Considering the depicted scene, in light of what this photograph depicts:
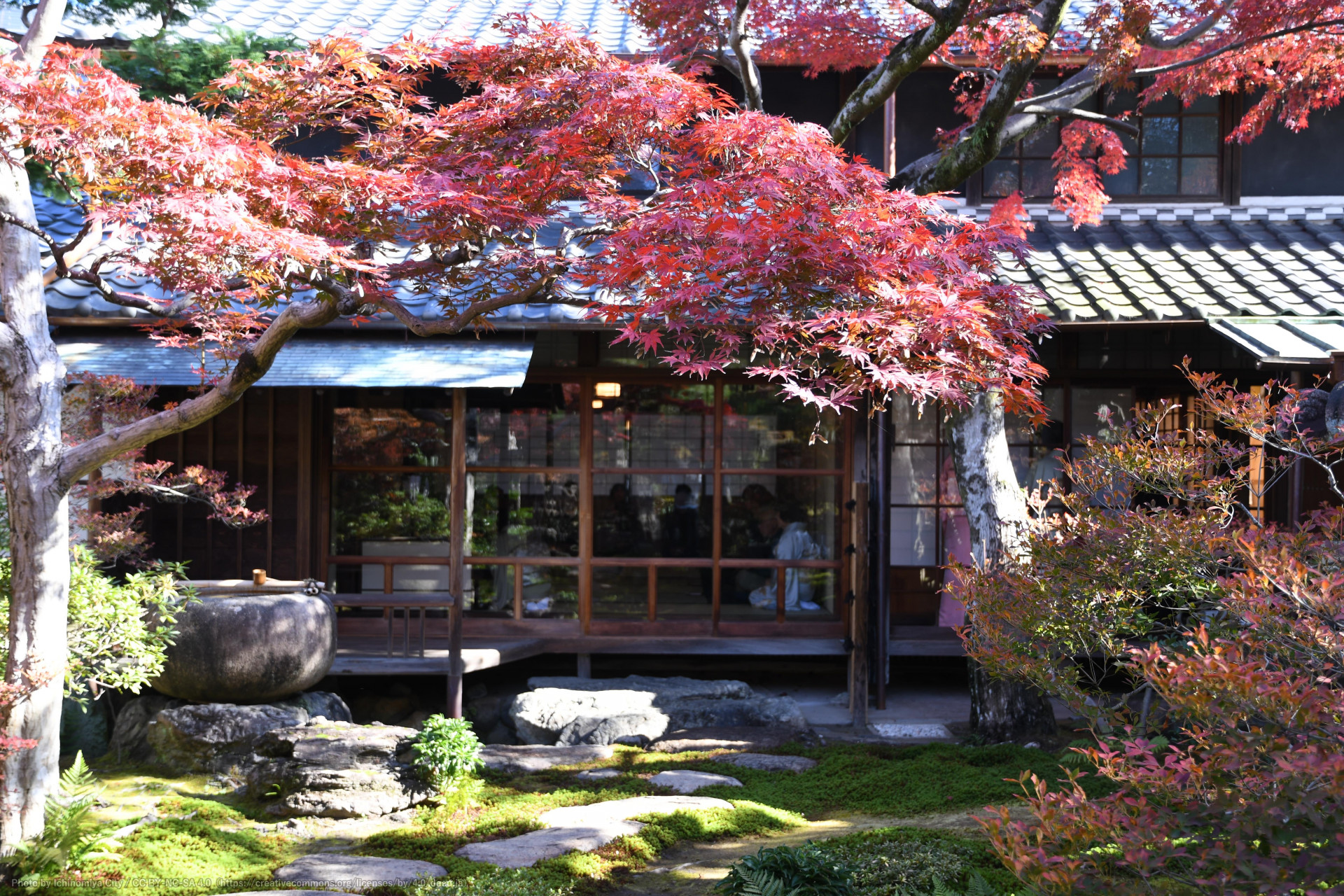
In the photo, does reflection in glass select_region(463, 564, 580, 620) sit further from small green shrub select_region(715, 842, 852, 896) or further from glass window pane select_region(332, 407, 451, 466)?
small green shrub select_region(715, 842, 852, 896)

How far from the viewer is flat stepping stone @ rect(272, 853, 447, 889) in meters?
4.82

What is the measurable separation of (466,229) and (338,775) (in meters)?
3.16

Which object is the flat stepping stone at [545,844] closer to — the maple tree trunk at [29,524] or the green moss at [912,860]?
the green moss at [912,860]

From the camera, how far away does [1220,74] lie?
7945 mm

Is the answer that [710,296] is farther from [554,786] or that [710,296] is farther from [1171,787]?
[554,786]

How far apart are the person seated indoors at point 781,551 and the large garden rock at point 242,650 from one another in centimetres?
385

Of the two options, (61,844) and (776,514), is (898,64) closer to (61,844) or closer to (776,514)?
(776,514)

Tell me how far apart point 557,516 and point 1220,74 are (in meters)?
6.29

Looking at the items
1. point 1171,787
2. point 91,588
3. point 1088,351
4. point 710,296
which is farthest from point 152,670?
point 1088,351

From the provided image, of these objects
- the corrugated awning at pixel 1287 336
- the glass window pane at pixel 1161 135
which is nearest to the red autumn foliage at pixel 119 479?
the corrugated awning at pixel 1287 336

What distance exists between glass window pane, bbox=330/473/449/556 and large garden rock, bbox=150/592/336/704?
200 cm

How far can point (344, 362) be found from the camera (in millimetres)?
7961

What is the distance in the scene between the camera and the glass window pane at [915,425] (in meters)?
9.74

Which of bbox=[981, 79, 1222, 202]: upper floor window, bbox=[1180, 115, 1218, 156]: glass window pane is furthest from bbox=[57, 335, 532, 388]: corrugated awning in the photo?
bbox=[1180, 115, 1218, 156]: glass window pane
